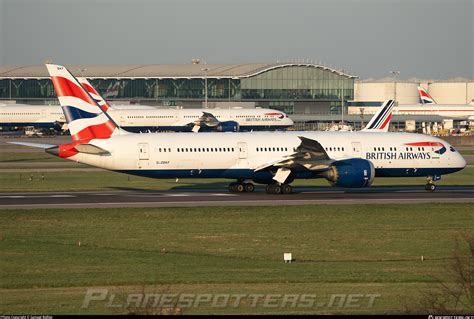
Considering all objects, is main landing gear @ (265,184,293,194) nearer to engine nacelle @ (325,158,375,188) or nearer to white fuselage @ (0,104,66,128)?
engine nacelle @ (325,158,375,188)

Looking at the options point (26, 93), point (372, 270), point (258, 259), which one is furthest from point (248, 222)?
point (26, 93)

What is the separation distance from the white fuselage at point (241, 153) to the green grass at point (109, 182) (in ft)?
16.7

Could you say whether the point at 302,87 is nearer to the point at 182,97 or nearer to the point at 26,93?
the point at 182,97

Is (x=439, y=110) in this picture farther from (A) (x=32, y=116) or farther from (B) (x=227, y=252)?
(B) (x=227, y=252)

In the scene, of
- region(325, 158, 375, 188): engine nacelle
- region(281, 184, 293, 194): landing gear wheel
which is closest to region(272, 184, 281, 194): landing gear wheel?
region(281, 184, 293, 194): landing gear wheel

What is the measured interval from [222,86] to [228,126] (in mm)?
51529

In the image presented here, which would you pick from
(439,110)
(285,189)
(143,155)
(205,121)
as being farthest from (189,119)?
(143,155)

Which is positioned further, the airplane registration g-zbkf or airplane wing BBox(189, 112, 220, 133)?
airplane wing BBox(189, 112, 220, 133)

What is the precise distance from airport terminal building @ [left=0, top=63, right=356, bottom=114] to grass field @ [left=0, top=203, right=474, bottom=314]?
133 metres

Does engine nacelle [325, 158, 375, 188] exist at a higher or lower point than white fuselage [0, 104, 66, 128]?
higher

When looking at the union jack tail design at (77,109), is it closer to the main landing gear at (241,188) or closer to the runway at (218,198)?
the runway at (218,198)

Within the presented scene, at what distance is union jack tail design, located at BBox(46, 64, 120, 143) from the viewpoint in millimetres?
50531

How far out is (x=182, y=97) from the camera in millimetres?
182500

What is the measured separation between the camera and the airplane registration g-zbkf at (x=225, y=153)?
4969 cm
